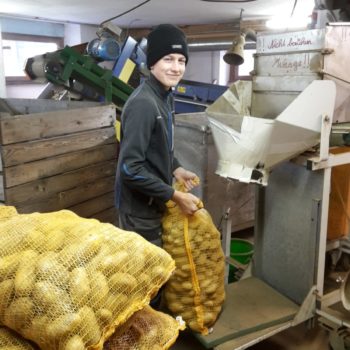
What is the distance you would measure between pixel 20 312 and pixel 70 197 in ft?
6.26

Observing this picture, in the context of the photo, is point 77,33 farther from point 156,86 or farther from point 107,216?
point 156,86

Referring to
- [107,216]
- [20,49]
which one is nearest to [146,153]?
[107,216]

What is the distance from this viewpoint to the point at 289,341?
2102 millimetres

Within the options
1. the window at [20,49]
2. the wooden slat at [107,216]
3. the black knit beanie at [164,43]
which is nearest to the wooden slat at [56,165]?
the wooden slat at [107,216]

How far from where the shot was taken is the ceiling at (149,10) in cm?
402

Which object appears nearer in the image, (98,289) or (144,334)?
(98,289)

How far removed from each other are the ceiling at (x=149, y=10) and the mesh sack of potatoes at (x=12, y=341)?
11.8 feet

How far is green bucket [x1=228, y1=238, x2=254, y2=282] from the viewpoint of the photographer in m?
2.51

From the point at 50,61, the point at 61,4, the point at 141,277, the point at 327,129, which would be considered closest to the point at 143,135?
the point at 141,277

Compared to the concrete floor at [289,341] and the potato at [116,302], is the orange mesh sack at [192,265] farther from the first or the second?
the potato at [116,302]

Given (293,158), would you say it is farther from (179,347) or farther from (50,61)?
(50,61)

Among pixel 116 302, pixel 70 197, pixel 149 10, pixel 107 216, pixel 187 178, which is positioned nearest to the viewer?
pixel 116 302

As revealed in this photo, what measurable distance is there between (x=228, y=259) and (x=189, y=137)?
0.90 meters

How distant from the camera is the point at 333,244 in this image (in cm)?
212
